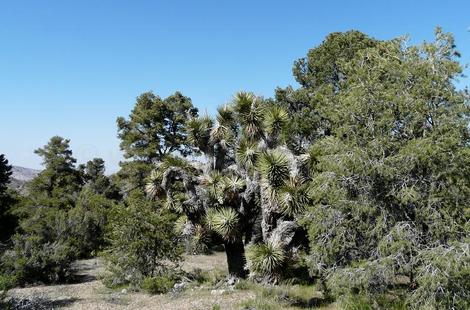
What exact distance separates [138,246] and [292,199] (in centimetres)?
520

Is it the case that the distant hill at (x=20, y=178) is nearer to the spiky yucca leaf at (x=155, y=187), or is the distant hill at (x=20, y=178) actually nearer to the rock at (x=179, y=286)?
the spiky yucca leaf at (x=155, y=187)

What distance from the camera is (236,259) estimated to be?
14672 millimetres

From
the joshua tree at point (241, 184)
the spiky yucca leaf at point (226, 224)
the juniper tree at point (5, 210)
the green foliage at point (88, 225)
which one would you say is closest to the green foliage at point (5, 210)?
the juniper tree at point (5, 210)

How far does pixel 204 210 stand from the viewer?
1559 cm

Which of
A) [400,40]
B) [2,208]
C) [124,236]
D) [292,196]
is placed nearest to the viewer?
[400,40]

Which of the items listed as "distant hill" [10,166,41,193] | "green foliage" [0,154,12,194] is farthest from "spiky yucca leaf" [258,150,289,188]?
"distant hill" [10,166,41,193]

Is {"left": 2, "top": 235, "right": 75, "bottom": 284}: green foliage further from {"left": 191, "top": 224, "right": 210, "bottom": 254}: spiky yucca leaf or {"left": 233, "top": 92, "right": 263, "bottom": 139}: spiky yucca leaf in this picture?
{"left": 233, "top": 92, "right": 263, "bottom": 139}: spiky yucca leaf

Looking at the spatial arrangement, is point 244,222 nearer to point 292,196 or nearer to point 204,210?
point 204,210

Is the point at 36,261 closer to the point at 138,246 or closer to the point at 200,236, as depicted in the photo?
the point at 138,246

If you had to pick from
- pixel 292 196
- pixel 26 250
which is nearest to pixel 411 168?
pixel 292 196

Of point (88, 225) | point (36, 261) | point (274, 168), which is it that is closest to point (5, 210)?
point (88, 225)

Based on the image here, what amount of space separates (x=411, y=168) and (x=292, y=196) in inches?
192

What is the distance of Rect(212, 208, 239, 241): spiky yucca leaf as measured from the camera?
13.9 m

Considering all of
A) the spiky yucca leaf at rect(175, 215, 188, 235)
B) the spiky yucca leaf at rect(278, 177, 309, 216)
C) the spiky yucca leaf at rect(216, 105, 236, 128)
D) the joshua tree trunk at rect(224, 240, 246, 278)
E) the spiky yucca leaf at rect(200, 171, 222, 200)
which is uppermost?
the spiky yucca leaf at rect(216, 105, 236, 128)
